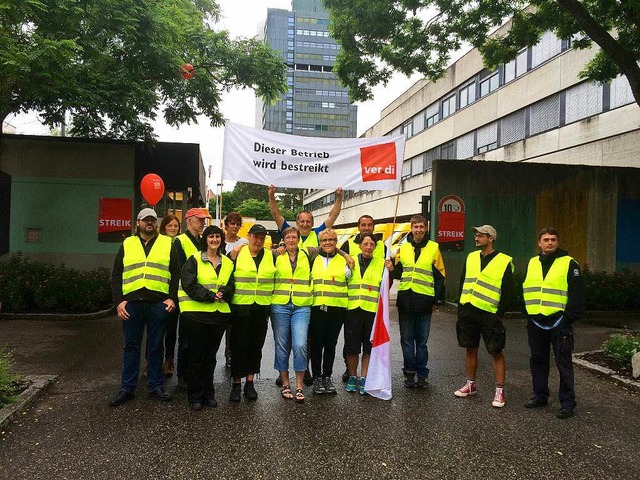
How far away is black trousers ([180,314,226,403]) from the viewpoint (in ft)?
16.4

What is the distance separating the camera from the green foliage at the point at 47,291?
985 centimetres

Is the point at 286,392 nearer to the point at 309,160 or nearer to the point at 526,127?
the point at 309,160

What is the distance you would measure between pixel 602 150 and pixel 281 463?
66.8ft

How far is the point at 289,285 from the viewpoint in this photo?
534cm

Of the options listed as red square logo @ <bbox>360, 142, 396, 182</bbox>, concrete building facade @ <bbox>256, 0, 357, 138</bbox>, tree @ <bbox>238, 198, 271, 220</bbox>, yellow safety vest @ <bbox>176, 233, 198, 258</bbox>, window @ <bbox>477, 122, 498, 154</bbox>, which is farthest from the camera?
concrete building facade @ <bbox>256, 0, 357, 138</bbox>

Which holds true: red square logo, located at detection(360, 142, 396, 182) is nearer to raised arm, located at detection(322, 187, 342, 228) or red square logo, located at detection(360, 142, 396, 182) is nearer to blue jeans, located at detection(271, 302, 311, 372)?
raised arm, located at detection(322, 187, 342, 228)

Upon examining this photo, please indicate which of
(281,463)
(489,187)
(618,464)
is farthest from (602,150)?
(281,463)

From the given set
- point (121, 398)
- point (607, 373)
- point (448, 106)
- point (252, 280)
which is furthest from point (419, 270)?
point (448, 106)

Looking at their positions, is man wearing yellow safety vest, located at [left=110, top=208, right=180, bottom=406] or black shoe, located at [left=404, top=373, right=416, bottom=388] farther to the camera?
black shoe, located at [left=404, top=373, right=416, bottom=388]

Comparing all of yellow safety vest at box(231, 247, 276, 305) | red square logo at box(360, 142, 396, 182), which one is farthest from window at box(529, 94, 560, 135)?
yellow safety vest at box(231, 247, 276, 305)

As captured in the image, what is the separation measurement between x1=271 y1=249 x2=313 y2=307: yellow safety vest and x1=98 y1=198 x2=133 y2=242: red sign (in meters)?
7.92

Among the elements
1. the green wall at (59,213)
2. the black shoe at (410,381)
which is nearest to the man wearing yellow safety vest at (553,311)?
the black shoe at (410,381)

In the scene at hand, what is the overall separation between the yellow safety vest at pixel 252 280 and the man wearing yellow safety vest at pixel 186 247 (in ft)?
2.28

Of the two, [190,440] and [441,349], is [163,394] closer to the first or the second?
[190,440]
